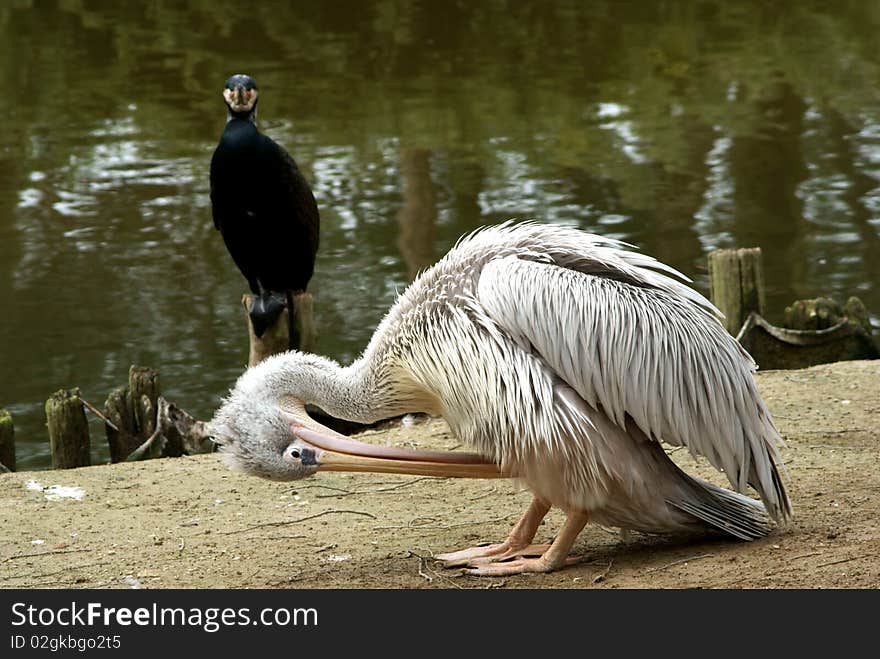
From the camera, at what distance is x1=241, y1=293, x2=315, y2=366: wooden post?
5.93m

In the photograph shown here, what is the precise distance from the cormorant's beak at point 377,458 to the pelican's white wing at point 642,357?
411 mm

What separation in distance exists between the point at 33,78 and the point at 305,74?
314cm

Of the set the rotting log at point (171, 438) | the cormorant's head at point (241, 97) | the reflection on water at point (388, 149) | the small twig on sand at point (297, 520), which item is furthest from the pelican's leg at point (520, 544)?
Result: the reflection on water at point (388, 149)

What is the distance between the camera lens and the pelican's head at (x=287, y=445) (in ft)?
13.2

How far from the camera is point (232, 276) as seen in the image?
9.52 meters

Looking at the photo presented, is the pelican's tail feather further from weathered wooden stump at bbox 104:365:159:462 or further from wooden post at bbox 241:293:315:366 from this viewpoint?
weathered wooden stump at bbox 104:365:159:462

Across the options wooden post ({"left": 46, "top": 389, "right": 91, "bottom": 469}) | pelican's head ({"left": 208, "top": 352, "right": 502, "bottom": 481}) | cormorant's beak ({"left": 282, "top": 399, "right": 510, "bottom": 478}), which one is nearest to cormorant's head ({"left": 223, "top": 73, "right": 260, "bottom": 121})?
wooden post ({"left": 46, "top": 389, "right": 91, "bottom": 469})

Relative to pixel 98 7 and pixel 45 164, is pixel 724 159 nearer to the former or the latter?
pixel 45 164

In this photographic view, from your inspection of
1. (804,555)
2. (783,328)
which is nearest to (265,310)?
(783,328)

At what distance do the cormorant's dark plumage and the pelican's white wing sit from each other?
1736 mm

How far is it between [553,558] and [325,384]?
920mm

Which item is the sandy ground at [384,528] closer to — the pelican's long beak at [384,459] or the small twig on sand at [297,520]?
the small twig on sand at [297,520]

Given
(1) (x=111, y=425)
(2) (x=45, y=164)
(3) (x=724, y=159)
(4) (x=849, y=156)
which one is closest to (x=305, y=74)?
(2) (x=45, y=164)

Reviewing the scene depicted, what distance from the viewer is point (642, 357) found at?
4.03 metres
